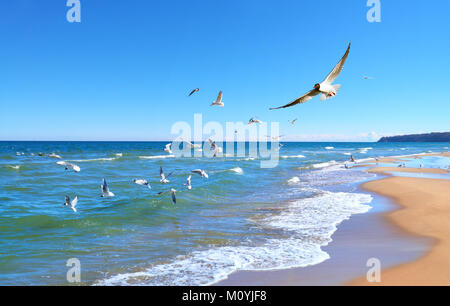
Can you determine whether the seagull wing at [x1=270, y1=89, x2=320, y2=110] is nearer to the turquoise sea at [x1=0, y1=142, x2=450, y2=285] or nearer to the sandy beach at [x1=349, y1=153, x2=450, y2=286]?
the sandy beach at [x1=349, y1=153, x2=450, y2=286]

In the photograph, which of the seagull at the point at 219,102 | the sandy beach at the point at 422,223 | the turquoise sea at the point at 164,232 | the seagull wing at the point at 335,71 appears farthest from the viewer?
the seagull at the point at 219,102

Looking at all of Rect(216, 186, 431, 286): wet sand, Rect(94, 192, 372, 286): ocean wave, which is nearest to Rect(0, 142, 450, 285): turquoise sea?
Rect(94, 192, 372, 286): ocean wave

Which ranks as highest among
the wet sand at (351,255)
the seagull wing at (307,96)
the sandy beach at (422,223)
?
the seagull wing at (307,96)

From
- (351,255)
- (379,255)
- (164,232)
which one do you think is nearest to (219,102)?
(164,232)

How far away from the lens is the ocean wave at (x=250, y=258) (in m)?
6.05

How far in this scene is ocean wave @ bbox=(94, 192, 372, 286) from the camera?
6.05 m

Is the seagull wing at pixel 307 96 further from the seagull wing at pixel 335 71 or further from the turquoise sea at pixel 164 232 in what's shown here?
the turquoise sea at pixel 164 232

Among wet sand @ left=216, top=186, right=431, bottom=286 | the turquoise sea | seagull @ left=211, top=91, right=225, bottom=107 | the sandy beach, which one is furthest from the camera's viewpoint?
seagull @ left=211, top=91, right=225, bottom=107

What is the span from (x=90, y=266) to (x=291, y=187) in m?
13.0

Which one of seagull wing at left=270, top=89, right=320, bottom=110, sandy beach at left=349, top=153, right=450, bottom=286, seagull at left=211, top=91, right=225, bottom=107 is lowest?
sandy beach at left=349, top=153, right=450, bottom=286

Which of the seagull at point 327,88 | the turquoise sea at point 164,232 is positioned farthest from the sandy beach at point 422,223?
the seagull at point 327,88
